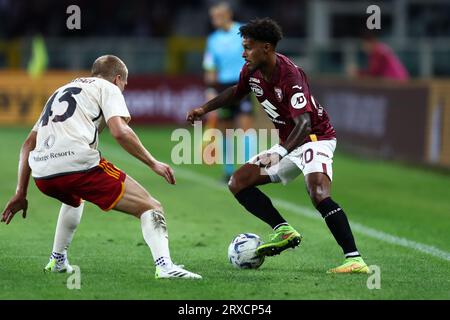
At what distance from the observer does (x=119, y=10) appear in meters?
32.3

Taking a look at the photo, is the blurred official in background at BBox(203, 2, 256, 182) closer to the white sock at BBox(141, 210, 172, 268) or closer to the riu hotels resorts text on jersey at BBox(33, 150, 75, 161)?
the white sock at BBox(141, 210, 172, 268)

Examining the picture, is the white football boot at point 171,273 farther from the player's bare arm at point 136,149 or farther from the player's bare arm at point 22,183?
the player's bare arm at point 22,183

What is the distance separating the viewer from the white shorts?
865cm

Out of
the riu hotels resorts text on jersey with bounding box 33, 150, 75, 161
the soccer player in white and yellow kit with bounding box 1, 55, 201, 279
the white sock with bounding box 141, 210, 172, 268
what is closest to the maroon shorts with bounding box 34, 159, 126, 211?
the soccer player in white and yellow kit with bounding box 1, 55, 201, 279

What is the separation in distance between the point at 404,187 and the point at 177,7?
59.2 ft

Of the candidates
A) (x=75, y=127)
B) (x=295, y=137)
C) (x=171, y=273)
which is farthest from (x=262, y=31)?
(x=171, y=273)

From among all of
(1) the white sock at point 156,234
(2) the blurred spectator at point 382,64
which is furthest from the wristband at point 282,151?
(2) the blurred spectator at point 382,64

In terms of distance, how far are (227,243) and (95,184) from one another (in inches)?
105

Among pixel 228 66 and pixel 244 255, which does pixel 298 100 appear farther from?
pixel 228 66

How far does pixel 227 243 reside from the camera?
10.2 m

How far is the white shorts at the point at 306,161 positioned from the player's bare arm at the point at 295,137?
0.53ft

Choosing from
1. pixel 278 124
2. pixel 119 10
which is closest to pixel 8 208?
pixel 278 124

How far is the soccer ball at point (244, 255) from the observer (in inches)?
341
